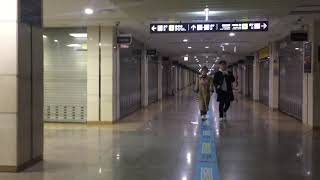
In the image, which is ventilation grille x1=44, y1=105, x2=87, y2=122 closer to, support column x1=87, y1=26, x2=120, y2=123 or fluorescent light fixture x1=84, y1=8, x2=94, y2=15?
support column x1=87, y1=26, x2=120, y2=123

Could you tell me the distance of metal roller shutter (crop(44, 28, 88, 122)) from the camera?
15.1 metres

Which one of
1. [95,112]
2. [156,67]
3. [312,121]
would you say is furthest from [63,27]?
[156,67]

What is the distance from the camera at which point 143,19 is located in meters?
13.0

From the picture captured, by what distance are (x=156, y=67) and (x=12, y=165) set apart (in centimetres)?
2309

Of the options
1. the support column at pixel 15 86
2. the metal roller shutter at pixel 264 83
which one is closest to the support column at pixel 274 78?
the metal roller shutter at pixel 264 83

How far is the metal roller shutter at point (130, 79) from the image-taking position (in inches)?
676

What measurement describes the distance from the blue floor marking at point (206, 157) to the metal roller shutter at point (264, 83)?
41.1ft

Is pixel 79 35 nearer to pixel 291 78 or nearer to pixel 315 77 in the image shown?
pixel 315 77

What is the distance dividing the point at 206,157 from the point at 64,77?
823cm

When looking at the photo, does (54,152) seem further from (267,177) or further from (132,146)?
(267,177)

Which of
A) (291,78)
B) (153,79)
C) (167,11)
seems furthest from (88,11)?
(153,79)

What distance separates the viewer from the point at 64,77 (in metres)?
15.4

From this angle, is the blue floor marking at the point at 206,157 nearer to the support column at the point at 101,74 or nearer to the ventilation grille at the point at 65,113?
the support column at the point at 101,74

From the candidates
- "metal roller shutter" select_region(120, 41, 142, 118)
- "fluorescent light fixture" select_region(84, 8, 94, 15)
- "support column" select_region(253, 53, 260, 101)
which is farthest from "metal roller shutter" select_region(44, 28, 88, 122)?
"support column" select_region(253, 53, 260, 101)
